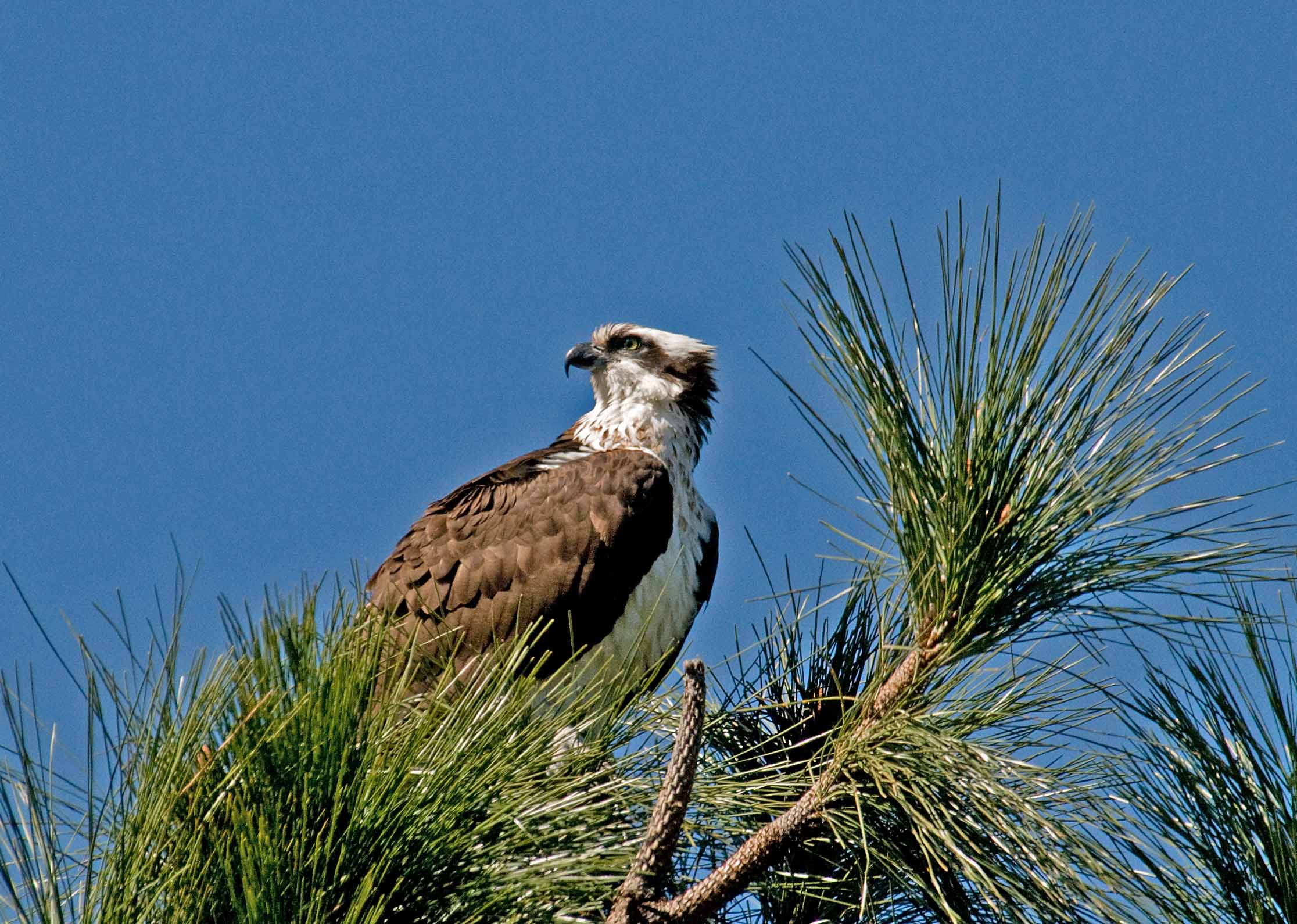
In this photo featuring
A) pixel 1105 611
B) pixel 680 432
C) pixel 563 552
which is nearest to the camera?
pixel 1105 611

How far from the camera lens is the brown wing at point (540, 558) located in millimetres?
5043

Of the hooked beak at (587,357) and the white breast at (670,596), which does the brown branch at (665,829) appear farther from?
the hooked beak at (587,357)

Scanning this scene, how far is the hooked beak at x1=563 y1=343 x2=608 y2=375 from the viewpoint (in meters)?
6.20

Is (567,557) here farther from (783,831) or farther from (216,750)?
(216,750)

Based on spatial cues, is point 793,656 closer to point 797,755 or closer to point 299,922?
point 797,755

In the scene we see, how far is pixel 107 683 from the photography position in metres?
2.45

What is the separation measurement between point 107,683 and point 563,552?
2.75 metres

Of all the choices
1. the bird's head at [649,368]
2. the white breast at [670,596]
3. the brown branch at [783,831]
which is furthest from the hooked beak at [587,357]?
the brown branch at [783,831]

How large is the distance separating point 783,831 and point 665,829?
13.0 inches

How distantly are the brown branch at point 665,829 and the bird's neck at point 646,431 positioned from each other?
10.5 feet

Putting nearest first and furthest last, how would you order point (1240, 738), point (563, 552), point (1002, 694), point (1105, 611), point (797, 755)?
1. point (1240, 738)
2. point (1105, 611)
3. point (1002, 694)
4. point (797, 755)
5. point (563, 552)

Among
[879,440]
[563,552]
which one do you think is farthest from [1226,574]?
[563,552]

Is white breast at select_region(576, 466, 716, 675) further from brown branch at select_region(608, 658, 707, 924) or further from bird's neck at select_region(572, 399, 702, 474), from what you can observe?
brown branch at select_region(608, 658, 707, 924)

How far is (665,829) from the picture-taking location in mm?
2520
